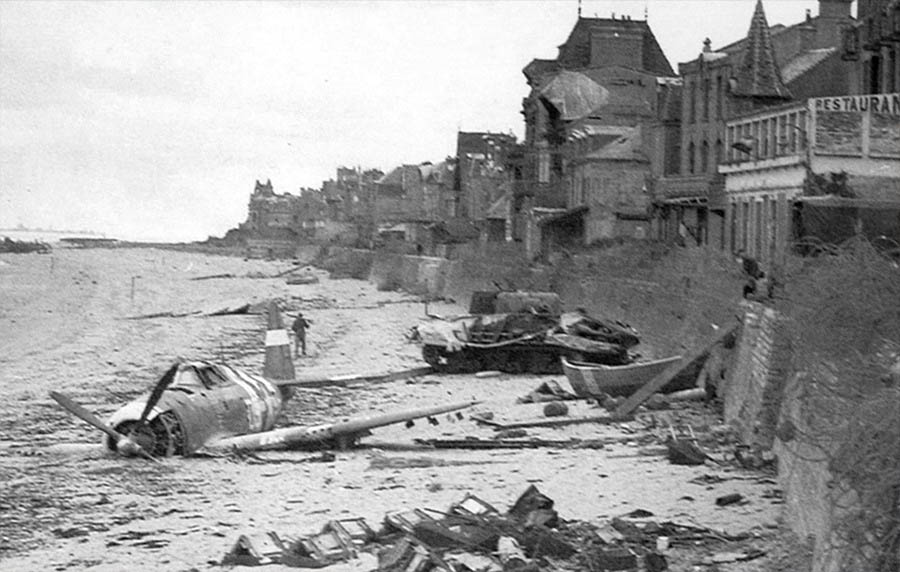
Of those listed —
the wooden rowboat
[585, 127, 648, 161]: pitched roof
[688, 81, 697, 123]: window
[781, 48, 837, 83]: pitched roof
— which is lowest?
the wooden rowboat

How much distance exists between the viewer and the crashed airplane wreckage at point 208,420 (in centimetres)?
2267

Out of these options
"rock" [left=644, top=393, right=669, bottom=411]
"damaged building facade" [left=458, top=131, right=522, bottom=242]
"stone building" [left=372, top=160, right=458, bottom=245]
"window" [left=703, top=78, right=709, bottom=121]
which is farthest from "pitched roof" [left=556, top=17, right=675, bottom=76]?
"rock" [left=644, top=393, right=669, bottom=411]

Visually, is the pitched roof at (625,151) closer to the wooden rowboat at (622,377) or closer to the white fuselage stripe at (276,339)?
the white fuselage stripe at (276,339)

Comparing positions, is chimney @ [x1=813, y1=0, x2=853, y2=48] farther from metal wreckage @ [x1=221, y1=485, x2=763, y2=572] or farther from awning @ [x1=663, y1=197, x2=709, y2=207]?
metal wreckage @ [x1=221, y1=485, x2=763, y2=572]

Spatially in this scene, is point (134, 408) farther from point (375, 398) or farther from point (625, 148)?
point (625, 148)

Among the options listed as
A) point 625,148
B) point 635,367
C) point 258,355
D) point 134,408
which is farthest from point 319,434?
point 625,148

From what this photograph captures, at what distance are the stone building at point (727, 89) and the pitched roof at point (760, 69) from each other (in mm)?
36

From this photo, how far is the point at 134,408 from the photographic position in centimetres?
2283

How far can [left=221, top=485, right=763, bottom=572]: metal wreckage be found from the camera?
14031mm

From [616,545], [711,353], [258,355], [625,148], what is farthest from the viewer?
[625,148]

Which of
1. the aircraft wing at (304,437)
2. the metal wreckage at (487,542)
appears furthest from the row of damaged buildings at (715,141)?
the aircraft wing at (304,437)

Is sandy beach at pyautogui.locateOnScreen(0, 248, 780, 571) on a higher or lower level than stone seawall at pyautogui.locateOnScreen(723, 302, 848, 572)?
lower

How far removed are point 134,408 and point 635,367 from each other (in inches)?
466

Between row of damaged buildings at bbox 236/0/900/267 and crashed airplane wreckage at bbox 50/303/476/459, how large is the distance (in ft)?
33.2
